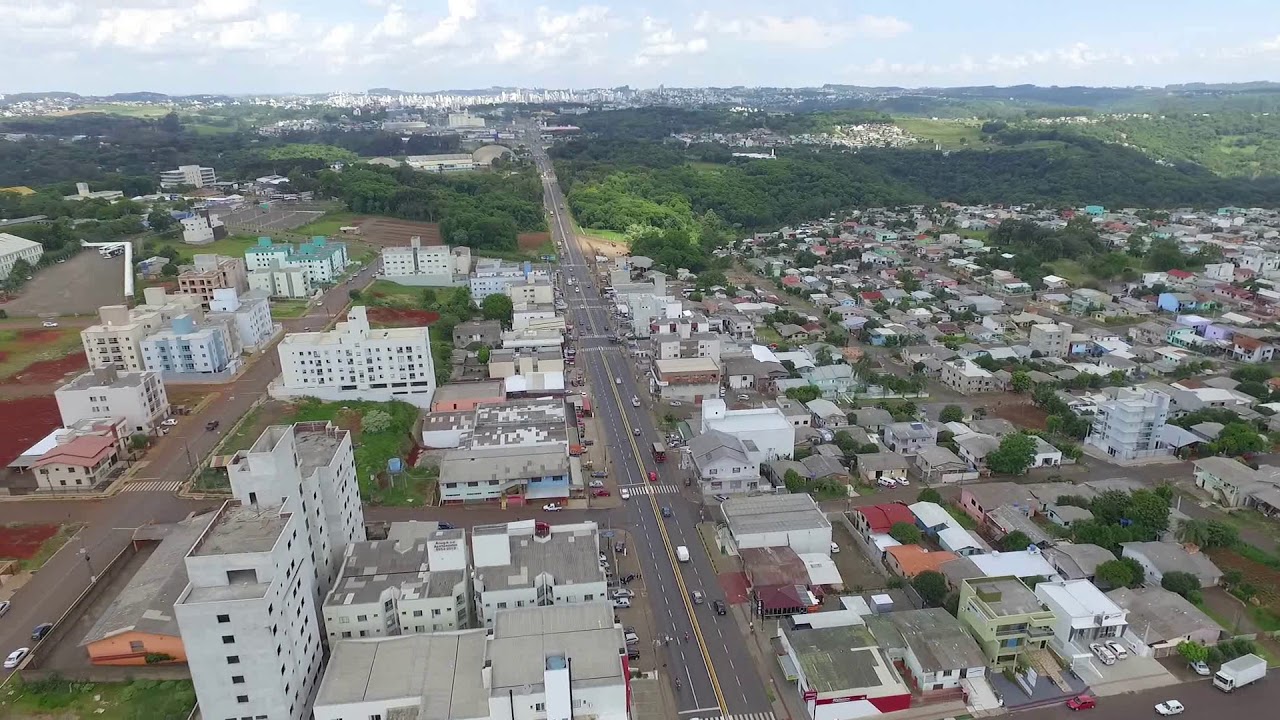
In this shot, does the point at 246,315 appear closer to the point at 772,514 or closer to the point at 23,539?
the point at 23,539

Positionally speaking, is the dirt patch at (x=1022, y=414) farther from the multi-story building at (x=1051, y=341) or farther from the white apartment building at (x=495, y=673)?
the white apartment building at (x=495, y=673)

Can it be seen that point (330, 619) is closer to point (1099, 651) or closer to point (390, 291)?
point (1099, 651)

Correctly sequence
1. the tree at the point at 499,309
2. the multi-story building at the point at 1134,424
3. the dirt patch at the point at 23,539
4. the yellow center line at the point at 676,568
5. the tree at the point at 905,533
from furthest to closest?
the tree at the point at 499,309 → the multi-story building at the point at 1134,424 → the tree at the point at 905,533 → the dirt patch at the point at 23,539 → the yellow center line at the point at 676,568

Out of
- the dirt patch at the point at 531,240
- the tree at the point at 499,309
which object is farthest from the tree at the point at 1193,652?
the dirt patch at the point at 531,240

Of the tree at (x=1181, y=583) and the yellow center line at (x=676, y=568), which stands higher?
the tree at (x=1181, y=583)

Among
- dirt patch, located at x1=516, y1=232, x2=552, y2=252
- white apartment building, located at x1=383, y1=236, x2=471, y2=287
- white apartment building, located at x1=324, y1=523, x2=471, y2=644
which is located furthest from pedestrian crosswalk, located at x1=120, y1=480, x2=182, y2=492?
dirt patch, located at x1=516, y1=232, x2=552, y2=252

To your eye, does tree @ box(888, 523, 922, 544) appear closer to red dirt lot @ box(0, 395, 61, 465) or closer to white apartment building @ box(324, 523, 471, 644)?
white apartment building @ box(324, 523, 471, 644)

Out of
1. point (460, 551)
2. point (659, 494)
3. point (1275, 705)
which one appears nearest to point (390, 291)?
point (659, 494)
